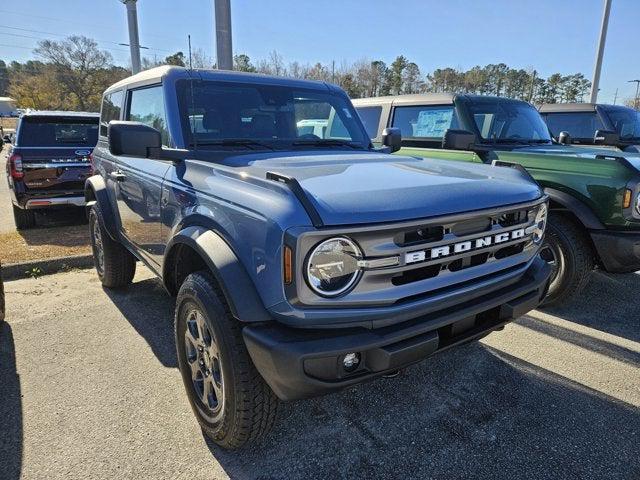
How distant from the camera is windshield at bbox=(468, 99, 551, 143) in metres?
5.33

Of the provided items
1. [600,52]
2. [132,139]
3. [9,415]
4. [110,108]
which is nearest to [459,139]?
[132,139]

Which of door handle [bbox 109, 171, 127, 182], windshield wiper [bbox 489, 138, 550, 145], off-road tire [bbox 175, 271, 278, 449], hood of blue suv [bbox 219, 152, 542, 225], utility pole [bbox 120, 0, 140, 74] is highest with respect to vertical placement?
utility pole [bbox 120, 0, 140, 74]

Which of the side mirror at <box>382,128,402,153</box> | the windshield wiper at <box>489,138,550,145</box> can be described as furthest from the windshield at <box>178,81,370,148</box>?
the windshield wiper at <box>489,138,550,145</box>

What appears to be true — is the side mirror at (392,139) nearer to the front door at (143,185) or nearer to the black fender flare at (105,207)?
the front door at (143,185)

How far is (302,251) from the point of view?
5.80 feet

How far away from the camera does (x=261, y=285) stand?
1.92 m

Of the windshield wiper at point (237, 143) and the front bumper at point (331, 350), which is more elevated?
the windshield wiper at point (237, 143)

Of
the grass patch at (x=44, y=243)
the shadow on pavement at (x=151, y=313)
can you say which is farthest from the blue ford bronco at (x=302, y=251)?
the grass patch at (x=44, y=243)

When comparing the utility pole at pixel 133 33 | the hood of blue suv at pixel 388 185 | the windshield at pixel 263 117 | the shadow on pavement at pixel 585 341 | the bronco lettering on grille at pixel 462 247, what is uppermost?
the utility pole at pixel 133 33

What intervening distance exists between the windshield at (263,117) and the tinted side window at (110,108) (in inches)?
60.8

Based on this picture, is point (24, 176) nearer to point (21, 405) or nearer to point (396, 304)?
point (21, 405)

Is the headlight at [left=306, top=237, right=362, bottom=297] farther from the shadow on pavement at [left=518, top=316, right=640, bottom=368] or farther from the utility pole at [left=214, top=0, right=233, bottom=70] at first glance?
the utility pole at [left=214, top=0, right=233, bottom=70]

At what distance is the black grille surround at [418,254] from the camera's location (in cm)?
181

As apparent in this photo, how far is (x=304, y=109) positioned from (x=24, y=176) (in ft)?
18.0
